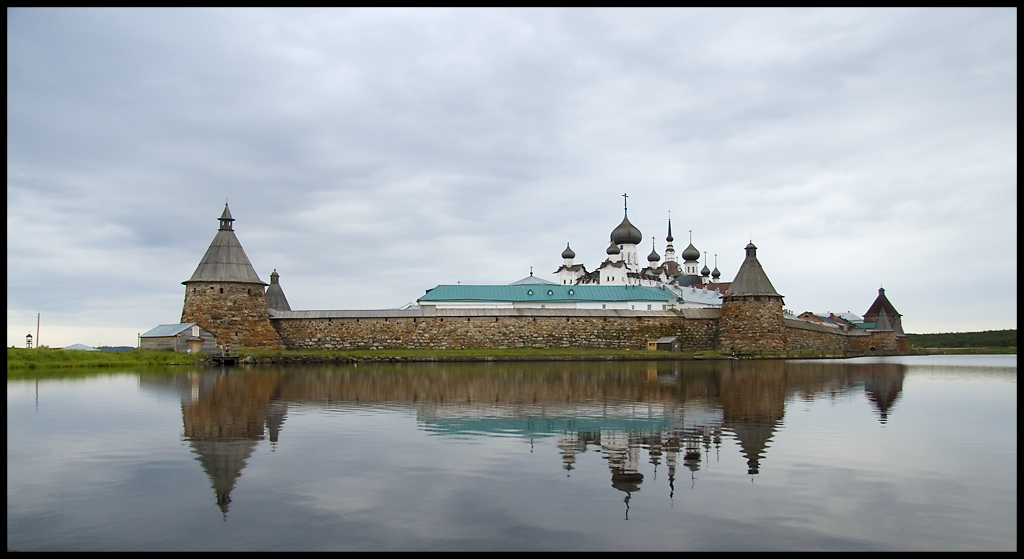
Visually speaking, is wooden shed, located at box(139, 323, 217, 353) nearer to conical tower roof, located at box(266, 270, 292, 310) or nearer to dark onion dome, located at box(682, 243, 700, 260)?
conical tower roof, located at box(266, 270, 292, 310)

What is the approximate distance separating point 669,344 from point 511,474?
1180 inches

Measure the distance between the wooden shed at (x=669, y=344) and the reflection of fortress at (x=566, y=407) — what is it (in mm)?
14706

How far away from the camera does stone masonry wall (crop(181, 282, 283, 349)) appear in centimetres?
3241

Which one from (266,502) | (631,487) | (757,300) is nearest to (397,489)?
(266,502)

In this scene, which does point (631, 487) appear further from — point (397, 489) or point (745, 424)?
point (745, 424)

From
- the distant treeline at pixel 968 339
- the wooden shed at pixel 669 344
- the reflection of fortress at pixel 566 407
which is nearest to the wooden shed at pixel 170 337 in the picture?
the reflection of fortress at pixel 566 407

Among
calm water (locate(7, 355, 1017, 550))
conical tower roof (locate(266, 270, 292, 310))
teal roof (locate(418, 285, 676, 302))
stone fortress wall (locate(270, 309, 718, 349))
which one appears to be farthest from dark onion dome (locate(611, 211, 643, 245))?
calm water (locate(7, 355, 1017, 550))

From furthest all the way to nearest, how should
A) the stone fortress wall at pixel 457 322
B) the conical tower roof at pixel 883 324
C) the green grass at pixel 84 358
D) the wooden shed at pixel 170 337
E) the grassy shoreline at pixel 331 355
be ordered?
1. the conical tower roof at pixel 883 324
2. the stone fortress wall at pixel 457 322
3. the wooden shed at pixel 170 337
4. the grassy shoreline at pixel 331 355
5. the green grass at pixel 84 358

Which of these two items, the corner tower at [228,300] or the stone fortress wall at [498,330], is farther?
the stone fortress wall at [498,330]

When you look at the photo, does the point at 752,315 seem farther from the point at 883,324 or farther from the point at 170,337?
the point at 170,337

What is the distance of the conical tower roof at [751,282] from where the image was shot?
36688mm

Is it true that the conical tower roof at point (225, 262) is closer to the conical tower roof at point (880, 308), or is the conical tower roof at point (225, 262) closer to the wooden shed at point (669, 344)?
the wooden shed at point (669, 344)

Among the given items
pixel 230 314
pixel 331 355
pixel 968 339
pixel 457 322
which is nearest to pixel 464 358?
pixel 331 355

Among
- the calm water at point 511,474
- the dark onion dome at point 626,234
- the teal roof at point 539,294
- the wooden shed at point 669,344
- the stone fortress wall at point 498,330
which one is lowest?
the calm water at point 511,474
